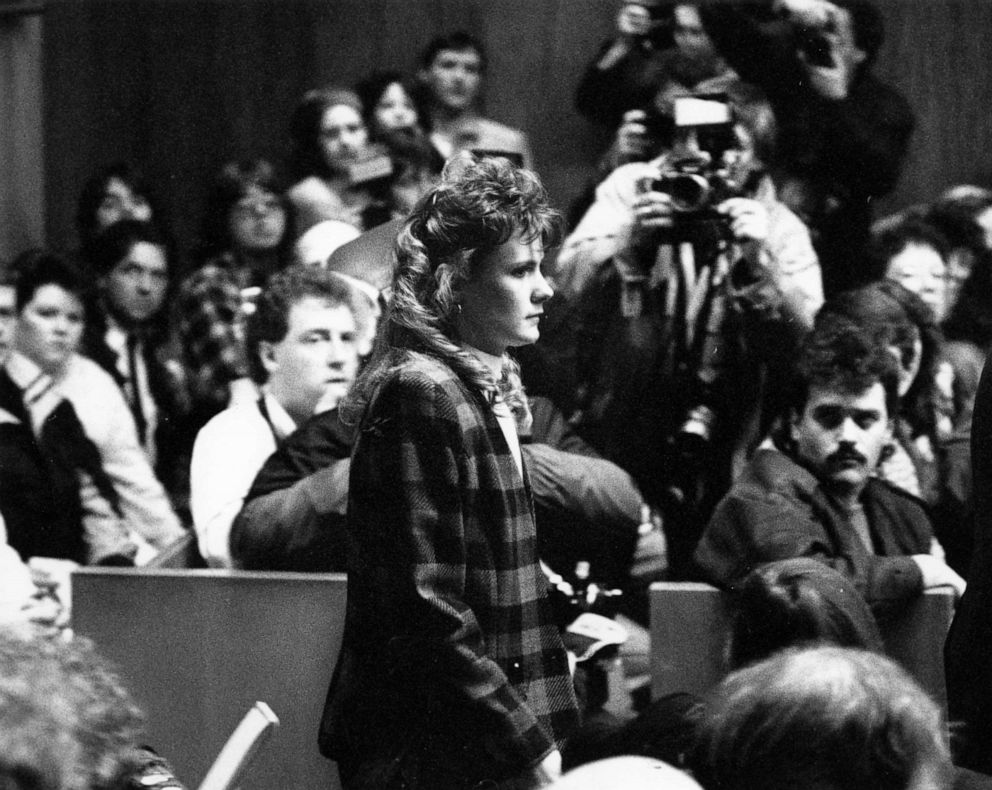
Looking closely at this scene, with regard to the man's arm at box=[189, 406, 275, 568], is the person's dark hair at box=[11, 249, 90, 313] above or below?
above

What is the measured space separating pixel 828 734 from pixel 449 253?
0.95 m

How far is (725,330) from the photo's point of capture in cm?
350

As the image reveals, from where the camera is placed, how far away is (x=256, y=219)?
3.92m

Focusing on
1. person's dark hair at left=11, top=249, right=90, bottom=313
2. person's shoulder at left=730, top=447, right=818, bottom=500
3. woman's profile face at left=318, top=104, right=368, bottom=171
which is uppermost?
woman's profile face at left=318, top=104, right=368, bottom=171

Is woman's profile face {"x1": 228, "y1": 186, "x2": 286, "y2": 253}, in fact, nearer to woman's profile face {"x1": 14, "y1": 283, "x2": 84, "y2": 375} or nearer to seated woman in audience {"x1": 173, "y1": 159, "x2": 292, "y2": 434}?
seated woman in audience {"x1": 173, "y1": 159, "x2": 292, "y2": 434}

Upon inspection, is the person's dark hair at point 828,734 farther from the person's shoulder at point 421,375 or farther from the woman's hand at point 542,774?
the person's shoulder at point 421,375

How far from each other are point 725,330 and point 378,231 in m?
0.71

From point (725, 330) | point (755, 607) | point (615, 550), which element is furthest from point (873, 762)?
point (725, 330)

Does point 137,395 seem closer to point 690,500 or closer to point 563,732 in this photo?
point 690,500

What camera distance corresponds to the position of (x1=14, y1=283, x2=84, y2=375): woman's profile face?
378cm

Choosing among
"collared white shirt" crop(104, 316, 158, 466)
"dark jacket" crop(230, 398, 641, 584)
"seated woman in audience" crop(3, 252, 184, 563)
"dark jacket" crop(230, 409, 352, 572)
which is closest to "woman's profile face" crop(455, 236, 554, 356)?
"dark jacket" crop(230, 398, 641, 584)

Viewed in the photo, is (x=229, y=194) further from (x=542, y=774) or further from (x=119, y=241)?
(x=542, y=774)

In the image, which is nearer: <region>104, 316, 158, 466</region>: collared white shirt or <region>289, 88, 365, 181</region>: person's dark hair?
<region>104, 316, 158, 466</region>: collared white shirt

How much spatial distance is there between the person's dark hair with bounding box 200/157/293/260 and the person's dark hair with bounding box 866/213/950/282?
A: 1.22 meters
